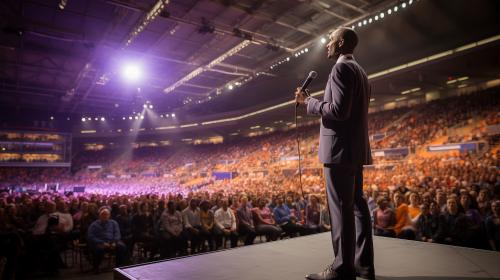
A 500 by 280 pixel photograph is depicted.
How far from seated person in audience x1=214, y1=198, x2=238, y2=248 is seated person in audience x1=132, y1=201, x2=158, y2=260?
4.16 ft

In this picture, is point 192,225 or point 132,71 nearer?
point 192,225

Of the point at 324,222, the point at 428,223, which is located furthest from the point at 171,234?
the point at 428,223

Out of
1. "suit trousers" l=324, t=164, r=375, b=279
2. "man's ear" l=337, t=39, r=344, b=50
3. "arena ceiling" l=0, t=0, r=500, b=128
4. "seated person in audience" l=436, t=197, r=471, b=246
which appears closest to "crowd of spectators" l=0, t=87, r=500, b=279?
"seated person in audience" l=436, t=197, r=471, b=246

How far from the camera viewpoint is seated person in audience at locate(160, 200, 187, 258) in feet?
18.6

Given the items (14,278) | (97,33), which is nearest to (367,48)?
(97,33)

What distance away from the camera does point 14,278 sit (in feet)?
15.0

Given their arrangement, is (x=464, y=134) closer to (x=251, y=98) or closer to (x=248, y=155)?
(x=251, y=98)

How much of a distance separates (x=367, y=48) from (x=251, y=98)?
9.83 metres

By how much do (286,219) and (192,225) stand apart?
82.8 inches

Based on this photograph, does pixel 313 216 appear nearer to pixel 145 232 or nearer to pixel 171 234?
pixel 171 234

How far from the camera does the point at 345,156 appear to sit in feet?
5.57

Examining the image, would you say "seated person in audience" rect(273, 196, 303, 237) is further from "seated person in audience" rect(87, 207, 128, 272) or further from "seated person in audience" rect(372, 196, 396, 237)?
"seated person in audience" rect(87, 207, 128, 272)

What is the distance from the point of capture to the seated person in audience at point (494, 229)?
4.17m

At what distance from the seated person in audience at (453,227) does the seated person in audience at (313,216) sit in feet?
8.40
